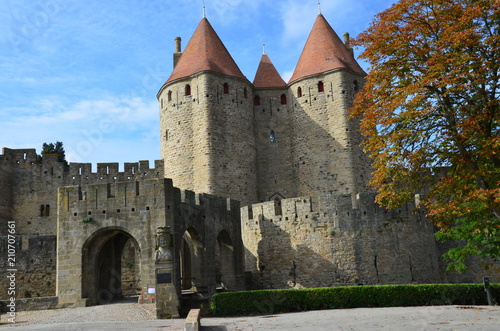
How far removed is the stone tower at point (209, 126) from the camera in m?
34.0

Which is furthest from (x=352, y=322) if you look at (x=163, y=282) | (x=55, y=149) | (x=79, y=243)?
(x=55, y=149)

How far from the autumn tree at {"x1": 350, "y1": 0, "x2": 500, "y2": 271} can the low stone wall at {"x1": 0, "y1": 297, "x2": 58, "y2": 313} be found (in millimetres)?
12329

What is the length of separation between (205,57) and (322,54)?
822cm

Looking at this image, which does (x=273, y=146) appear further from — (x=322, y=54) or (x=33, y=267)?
(x=33, y=267)

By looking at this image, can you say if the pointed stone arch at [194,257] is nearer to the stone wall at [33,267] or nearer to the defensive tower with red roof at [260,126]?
the stone wall at [33,267]

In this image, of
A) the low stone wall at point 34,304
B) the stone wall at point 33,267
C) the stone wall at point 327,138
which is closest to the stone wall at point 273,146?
the stone wall at point 327,138

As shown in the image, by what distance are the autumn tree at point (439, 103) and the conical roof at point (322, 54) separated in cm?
1865

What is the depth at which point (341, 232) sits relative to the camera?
77.9ft

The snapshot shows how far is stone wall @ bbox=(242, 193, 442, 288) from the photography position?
76.9 feet

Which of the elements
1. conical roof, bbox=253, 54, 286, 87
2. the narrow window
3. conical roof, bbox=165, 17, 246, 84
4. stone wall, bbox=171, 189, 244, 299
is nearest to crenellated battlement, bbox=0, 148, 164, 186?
conical roof, bbox=165, 17, 246, 84

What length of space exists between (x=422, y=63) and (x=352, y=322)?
26.9ft

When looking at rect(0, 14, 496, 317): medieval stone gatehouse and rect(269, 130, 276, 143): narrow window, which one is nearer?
rect(0, 14, 496, 317): medieval stone gatehouse

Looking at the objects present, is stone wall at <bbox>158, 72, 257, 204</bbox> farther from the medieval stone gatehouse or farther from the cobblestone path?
the cobblestone path

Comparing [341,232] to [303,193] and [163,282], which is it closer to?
[163,282]
